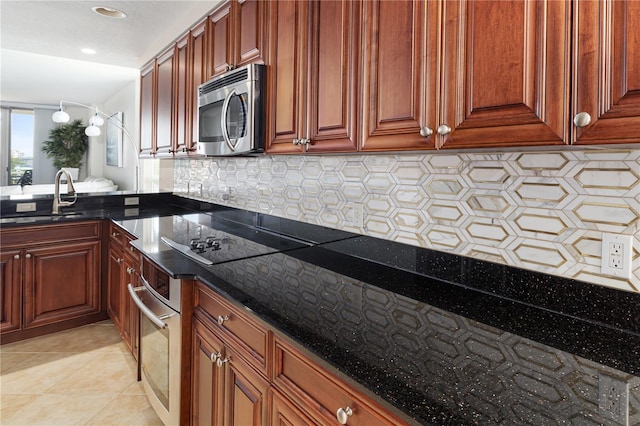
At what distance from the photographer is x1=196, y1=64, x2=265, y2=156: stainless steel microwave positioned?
1.74 metres

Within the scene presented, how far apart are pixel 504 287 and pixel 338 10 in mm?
1089

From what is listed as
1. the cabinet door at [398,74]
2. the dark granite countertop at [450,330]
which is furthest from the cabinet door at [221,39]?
the dark granite countertop at [450,330]

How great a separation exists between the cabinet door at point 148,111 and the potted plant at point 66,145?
550cm

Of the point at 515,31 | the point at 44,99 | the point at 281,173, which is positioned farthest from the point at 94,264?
the point at 44,99

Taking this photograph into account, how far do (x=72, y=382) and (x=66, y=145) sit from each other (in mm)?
7174

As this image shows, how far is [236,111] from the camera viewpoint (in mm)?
1835

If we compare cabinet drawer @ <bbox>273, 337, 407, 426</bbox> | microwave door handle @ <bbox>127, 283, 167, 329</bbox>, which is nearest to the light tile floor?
microwave door handle @ <bbox>127, 283, 167, 329</bbox>

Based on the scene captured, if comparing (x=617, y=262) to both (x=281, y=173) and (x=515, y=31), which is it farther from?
(x=281, y=173)

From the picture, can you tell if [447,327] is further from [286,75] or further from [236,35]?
[236,35]

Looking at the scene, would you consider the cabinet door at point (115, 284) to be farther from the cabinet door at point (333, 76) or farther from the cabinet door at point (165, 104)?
the cabinet door at point (333, 76)

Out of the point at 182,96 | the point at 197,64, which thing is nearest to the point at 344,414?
the point at 197,64

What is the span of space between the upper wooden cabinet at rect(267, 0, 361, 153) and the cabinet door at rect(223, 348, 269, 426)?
2.59 feet

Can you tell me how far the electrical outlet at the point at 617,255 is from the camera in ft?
3.12

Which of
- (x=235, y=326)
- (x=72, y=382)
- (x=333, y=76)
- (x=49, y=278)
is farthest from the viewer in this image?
(x=49, y=278)
